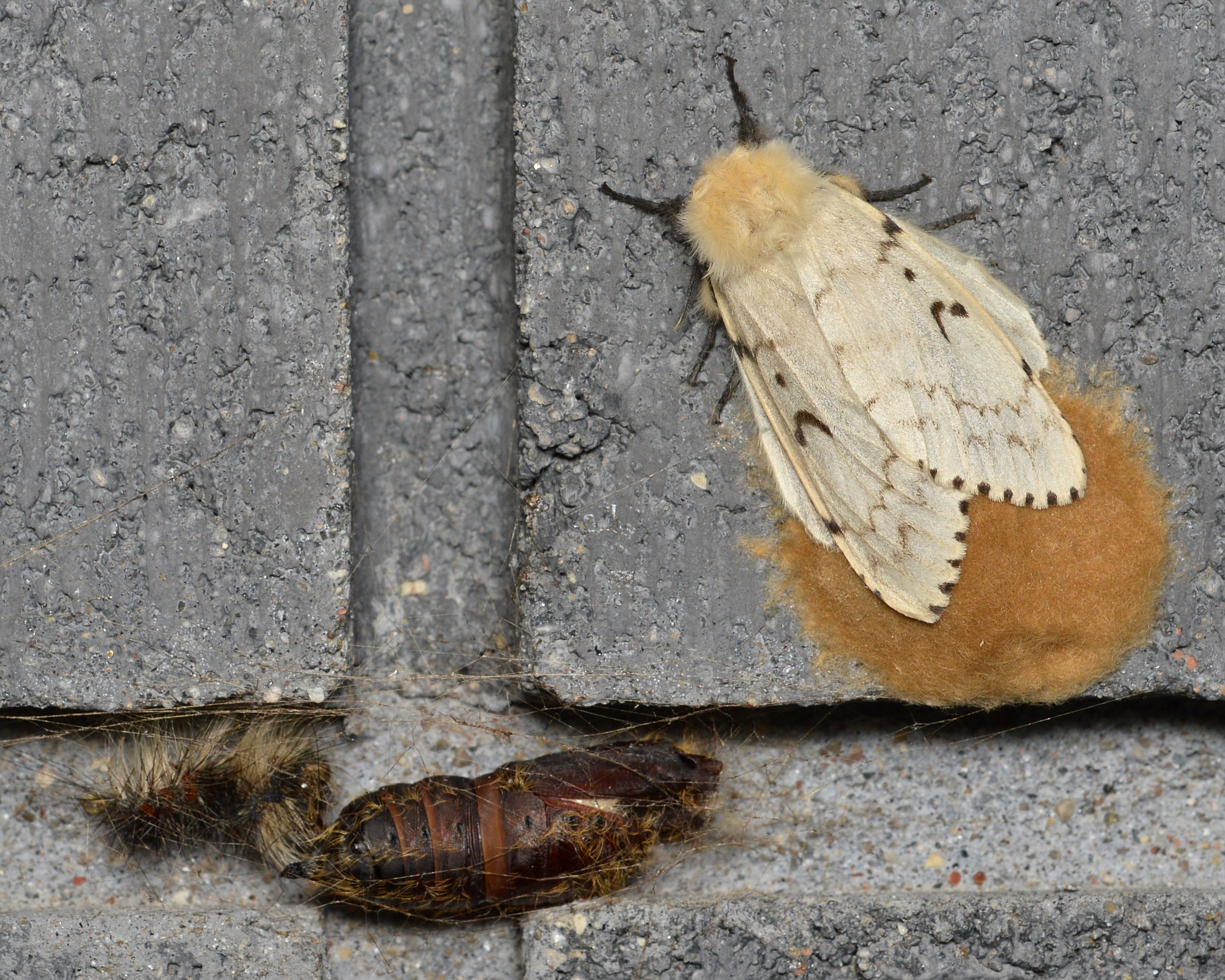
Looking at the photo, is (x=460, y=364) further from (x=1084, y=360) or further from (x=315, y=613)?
(x=1084, y=360)

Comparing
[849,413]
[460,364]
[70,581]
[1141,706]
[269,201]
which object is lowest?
[1141,706]

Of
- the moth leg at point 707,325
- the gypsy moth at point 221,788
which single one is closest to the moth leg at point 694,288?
the moth leg at point 707,325

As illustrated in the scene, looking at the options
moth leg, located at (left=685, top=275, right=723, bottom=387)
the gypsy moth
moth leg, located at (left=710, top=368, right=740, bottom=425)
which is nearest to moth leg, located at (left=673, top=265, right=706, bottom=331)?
moth leg, located at (left=685, top=275, right=723, bottom=387)

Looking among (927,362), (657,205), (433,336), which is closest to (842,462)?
(927,362)

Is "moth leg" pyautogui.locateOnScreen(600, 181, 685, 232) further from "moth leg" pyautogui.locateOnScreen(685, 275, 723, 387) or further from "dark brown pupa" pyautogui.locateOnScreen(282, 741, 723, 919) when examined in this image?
"dark brown pupa" pyautogui.locateOnScreen(282, 741, 723, 919)

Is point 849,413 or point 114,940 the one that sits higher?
point 849,413

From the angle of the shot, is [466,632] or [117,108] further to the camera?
[466,632]

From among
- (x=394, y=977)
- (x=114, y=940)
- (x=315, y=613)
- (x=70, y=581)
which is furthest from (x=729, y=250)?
(x=114, y=940)
